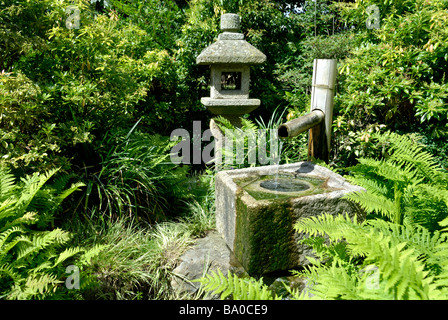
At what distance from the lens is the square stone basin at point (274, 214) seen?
2.76 meters

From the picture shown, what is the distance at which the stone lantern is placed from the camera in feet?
14.1

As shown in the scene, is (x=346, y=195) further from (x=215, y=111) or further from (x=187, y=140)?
(x=187, y=140)

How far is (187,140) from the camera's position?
21.1ft

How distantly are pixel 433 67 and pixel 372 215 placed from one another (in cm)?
243

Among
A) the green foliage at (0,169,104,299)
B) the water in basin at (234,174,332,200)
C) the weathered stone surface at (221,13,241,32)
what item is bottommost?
the green foliage at (0,169,104,299)

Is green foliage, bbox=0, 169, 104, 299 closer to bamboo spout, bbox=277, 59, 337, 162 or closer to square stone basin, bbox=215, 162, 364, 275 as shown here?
square stone basin, bbox=215, 162, 364, 275

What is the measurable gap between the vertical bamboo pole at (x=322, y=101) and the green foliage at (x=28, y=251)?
262 cm

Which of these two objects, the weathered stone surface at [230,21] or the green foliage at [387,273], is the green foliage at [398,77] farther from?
the green foliage at [387,273]

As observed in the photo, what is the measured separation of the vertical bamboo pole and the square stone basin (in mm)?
756

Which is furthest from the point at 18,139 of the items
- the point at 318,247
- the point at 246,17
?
the point at 246,17

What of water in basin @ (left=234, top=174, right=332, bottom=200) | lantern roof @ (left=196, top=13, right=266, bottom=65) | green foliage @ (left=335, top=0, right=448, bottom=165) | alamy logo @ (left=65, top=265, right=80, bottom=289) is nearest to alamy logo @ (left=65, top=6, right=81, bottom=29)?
lantern roof @ (left=196, top=13, right=266, bottom=65)

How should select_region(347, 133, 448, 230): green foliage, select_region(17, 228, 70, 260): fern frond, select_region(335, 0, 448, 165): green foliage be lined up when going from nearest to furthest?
select_region(17, 228, 70, 260): fern frond < select_region(347, 133, 448, 230): green foliage < select_region(335, 0, 448, 165): green foliage
